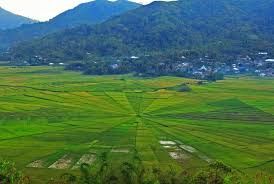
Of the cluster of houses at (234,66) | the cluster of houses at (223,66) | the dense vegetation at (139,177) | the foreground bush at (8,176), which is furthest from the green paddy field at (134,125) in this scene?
the cluster of houses at (234,66)

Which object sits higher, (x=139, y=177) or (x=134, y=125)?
(x=139, y=177)

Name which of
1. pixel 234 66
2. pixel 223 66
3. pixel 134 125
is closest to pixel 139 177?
pixel 134 125

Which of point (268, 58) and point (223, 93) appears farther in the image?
point (268, 58)

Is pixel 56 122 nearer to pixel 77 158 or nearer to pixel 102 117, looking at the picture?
pixel 102 117

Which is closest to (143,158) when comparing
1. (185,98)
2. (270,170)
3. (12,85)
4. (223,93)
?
(270,170)

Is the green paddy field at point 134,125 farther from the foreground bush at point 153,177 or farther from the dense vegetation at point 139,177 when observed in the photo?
the foreground bush at point 153,177

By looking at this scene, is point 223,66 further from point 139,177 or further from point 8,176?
point 8,176

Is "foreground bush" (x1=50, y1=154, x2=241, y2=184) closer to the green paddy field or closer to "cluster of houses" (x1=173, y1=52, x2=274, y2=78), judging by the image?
the green paddy field

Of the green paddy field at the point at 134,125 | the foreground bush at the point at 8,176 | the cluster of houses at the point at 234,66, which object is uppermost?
the cluster of houses at the point at 234,66
